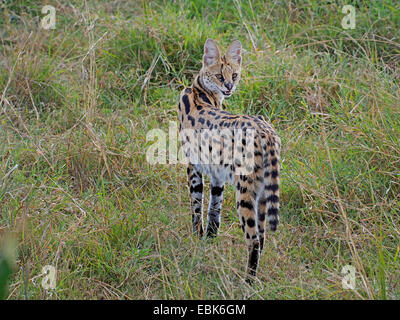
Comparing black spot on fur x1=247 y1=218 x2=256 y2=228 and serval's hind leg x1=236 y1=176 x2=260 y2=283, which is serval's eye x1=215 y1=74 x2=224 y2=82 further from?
black spot on fur x1=247 y1=218 x2=256 y2=228

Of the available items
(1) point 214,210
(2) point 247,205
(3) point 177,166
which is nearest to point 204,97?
(3) point 177,166

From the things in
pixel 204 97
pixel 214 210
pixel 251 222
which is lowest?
pixel 214 210

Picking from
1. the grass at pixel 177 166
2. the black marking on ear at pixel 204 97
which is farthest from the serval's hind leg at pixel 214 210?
the black marking on ear at pixel 204 97

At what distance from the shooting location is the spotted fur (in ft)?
11.5

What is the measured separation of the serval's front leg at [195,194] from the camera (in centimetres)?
432

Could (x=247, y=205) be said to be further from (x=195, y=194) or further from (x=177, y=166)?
(x=177, y=166)

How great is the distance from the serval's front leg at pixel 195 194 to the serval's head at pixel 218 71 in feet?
2.22

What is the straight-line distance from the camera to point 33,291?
3480mm

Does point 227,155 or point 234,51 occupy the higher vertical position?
point 234,51

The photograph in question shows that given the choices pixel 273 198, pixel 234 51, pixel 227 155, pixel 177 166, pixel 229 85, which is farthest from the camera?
pixel 177 166

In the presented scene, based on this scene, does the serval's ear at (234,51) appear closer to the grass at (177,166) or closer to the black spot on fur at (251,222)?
the grass at (177,166)

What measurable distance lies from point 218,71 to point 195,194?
983 mm

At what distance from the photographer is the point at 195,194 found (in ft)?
14.3

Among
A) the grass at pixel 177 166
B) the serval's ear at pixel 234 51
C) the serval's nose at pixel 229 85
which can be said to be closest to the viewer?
the grass at pixel 177 166
